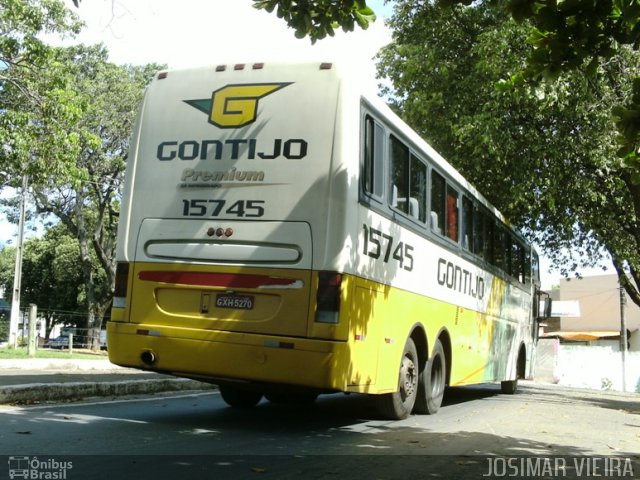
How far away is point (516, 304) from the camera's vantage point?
1420 cm

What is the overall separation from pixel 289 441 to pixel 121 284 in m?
2.33

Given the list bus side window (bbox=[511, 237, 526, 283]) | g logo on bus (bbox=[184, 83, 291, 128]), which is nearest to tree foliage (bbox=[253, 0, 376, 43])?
g logo on bus (bbox=[184, 83, 291, 128])

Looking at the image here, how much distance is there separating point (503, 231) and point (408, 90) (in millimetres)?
5294

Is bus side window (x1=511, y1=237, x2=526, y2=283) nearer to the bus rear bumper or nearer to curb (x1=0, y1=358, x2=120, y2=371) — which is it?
curb (x1=0, y1=358, x2=120, y2=371)

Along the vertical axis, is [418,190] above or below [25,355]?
above

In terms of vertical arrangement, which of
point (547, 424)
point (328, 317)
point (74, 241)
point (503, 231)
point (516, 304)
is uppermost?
point (74, 241)

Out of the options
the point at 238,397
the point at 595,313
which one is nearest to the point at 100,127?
the point at 238,397

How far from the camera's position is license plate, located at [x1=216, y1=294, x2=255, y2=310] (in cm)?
617

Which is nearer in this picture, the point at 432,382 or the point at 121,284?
the point at 121,284

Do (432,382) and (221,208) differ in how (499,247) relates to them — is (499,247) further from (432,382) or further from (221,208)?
(221,208)

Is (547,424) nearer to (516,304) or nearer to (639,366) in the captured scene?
(516,304)

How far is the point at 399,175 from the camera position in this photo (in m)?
7.41

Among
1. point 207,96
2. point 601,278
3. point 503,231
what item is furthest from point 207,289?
point 601,278

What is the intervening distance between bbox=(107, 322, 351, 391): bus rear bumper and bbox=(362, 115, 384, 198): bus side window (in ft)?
5.61
